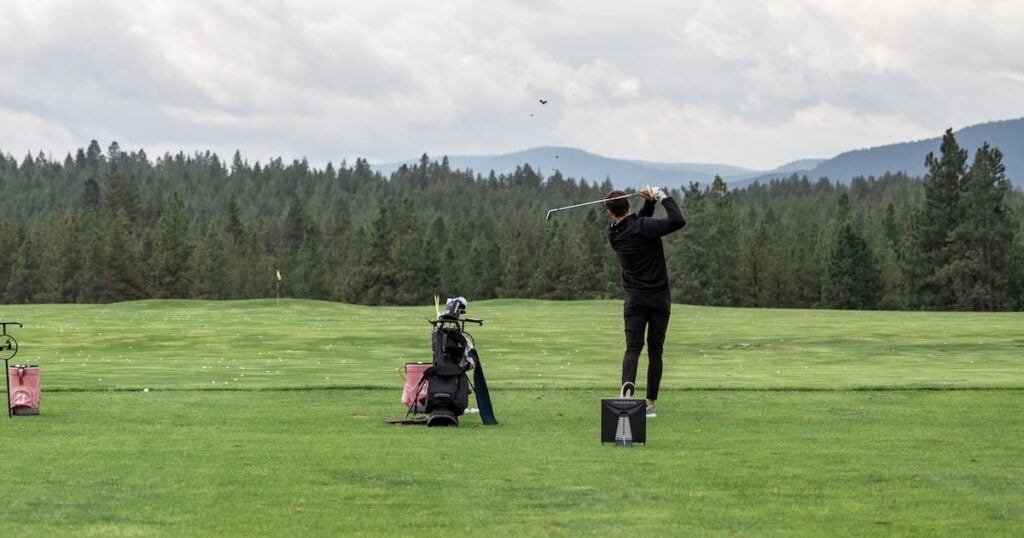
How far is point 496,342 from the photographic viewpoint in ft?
119

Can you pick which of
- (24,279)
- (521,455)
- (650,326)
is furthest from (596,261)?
(521,455)

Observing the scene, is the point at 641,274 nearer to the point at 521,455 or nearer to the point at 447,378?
the point at 447,378

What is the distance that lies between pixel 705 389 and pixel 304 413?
6.31 meters

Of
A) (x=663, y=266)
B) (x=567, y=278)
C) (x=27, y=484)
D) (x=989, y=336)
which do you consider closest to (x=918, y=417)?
(x=663, y=266)

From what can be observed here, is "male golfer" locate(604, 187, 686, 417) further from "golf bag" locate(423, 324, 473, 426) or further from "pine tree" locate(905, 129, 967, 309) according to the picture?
"pine tree" locate(905, 129, 967, 309)

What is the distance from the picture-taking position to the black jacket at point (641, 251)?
15047mm

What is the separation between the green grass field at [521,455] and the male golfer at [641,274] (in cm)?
80

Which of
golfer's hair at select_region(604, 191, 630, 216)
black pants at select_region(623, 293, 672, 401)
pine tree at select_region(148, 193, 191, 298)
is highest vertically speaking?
pine tree at select_region(148, 193, 191, 298)

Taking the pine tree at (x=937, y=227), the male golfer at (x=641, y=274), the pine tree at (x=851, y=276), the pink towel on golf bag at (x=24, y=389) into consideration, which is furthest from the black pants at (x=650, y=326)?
the pine tree at (x=851, y=276)

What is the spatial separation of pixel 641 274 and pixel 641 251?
0.85 ft

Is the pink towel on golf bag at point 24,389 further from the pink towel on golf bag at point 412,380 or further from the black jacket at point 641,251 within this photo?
the black jacket at point 641,251

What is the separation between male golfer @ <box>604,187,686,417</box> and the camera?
49.4 ft

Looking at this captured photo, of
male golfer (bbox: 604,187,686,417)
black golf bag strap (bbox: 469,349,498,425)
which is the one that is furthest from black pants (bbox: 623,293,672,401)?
black golf bag strap (bbox: 469,349,498,425)

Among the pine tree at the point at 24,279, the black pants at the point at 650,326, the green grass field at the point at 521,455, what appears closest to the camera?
the green grass field at the point at 521,455
